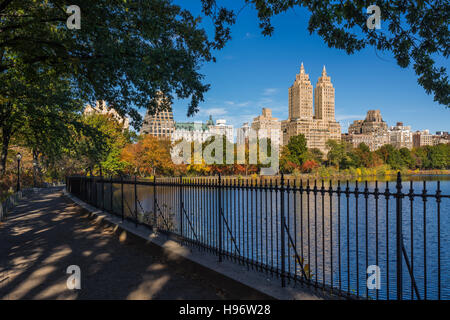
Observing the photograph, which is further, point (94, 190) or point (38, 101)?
point (94, 190)

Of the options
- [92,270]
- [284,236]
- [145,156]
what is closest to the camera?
[284,236]

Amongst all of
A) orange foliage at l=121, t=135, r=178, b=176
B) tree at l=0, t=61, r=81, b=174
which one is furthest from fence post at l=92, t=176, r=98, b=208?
orange foliage at l=121, t=135, r=178, b=176

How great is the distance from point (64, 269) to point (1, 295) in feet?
5.18

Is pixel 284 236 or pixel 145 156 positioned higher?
pixel 145 156

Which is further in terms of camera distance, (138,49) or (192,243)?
(138,49)

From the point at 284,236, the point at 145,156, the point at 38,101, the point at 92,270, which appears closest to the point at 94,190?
the point at 38,101

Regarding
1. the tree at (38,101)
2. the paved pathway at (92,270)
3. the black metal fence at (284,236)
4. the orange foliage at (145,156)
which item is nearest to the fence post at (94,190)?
the black metal fence at (284,236)

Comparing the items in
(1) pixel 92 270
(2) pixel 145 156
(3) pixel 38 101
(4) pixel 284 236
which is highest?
(3) pixel 38 101

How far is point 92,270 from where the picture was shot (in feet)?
24.3

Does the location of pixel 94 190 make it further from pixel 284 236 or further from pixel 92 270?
pixel 284 236

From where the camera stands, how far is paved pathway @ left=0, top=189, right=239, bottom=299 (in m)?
5.96

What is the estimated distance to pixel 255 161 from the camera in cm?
8900

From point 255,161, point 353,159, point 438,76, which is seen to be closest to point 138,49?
point 438,76

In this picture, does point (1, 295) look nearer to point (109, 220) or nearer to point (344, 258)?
point (109, 220)
